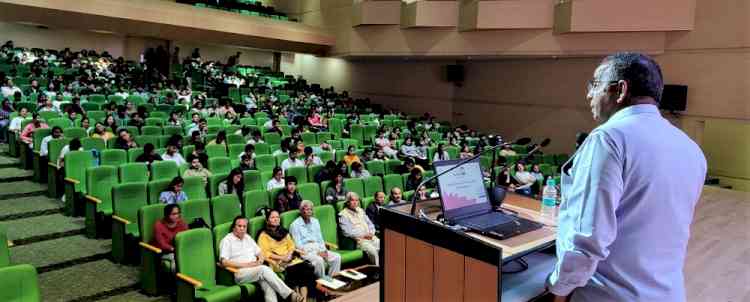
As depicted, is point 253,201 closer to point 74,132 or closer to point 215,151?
point 215,151

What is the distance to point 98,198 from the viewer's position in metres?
4.13

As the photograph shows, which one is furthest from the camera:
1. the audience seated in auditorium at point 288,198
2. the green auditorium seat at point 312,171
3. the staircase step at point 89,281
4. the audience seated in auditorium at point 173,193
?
the green auditorium seat at point 312,171

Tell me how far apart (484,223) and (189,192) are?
3392 mm

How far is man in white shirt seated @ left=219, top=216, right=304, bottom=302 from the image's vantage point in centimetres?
315

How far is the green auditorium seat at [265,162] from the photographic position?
17.9 ft

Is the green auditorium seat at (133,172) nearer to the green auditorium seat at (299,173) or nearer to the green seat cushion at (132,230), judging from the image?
the green seat cushion at (132,230)

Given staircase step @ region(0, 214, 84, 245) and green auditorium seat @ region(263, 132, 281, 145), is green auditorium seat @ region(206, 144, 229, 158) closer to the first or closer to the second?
green auditorium seat @ region(263, 132, 281, 145)

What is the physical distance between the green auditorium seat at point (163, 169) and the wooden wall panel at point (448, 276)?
381 cm

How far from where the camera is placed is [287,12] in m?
14.2

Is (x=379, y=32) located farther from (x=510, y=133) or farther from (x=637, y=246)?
(x=637, y=246)

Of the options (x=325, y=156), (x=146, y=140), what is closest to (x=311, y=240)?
(x=325, y=156)

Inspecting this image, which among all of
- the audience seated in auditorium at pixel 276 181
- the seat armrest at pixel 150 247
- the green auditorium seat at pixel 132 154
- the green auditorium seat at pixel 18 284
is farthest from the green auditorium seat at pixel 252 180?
the green auditorium seat at pixel 18 284

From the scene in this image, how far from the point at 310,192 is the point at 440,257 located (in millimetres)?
3232

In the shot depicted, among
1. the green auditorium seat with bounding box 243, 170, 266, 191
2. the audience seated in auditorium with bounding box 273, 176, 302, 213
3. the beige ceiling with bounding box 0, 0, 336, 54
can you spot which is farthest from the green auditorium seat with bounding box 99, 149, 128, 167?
the beige ceiling with bounding box 0, 0, 336, 54
